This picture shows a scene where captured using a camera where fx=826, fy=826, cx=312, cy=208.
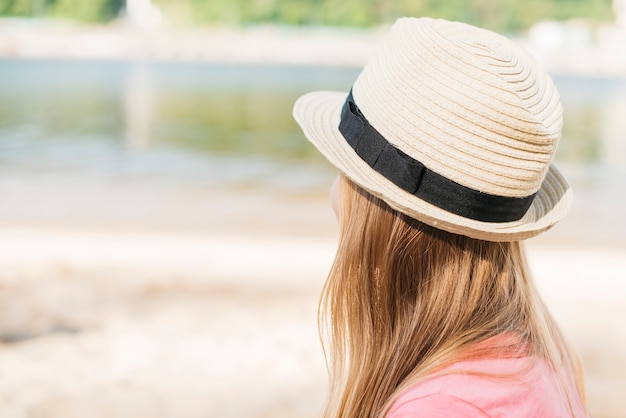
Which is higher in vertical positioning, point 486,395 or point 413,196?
point 413,196

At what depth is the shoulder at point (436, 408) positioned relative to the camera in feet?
3.06

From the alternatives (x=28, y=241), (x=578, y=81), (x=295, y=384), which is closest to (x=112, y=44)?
(x=578, y=81)

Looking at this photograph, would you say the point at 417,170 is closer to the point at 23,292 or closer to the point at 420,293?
the point at 420,293

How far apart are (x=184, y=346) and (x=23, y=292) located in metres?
1.27

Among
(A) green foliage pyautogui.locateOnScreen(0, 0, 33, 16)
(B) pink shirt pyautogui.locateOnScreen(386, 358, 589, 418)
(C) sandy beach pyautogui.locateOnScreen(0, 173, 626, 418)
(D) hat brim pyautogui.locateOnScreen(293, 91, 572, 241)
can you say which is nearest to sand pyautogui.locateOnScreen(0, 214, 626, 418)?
(C) sandy beach pyautogui.locateOnScreen(0, 173, 626, 418)

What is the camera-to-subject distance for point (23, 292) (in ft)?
14.9

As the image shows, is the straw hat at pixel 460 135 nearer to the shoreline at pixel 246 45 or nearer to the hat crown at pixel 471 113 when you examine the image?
the hat crown at pixel 471 113

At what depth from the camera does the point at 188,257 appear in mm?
5391

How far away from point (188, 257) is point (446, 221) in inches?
175

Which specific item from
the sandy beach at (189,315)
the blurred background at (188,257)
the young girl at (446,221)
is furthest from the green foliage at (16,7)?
the young girl at (446,221)

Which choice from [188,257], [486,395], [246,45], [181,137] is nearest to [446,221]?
[486,395]

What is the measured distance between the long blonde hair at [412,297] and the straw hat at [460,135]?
5 cm

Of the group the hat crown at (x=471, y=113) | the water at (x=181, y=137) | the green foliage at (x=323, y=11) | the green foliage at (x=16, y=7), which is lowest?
the green foliage at (x=16, y=7)

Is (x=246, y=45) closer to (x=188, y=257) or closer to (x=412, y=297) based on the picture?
(x=188, y=257)
